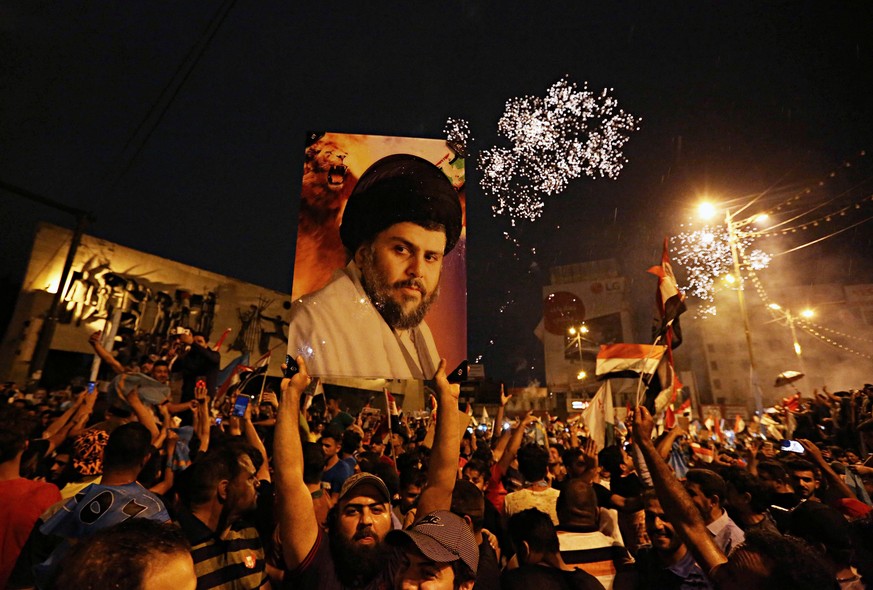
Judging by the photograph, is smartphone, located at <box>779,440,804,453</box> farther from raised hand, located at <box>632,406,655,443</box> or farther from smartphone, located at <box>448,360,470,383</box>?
smartphone, located at <box>448,360,470,383</box>

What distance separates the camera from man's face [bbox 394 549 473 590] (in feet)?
6.94

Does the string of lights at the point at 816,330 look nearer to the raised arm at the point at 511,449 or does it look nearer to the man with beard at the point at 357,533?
the raised arm at the point at 511,449

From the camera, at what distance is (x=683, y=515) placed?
2.75 meters

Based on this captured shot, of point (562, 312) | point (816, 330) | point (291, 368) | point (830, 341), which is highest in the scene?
point (562, 312)

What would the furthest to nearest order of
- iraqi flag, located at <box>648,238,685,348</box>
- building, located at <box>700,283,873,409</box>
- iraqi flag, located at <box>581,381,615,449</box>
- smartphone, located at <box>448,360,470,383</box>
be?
building, located at <box>700,283,873,409</box>, iraqi flag, located at <box>581,381,615,449</box>, iraqi flag, located at <box>648,238,685,348</box>, smartphone, located at <box>448,360,470,383</box>

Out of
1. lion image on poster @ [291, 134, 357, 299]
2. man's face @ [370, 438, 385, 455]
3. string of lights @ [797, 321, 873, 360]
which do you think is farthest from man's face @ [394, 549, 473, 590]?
string of lights @ [797, 321, 873, 360]

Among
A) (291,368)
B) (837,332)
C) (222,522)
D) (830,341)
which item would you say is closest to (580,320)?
(837,332)

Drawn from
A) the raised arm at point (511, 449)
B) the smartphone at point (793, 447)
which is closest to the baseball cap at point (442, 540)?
the raised arm at point (511, 449)

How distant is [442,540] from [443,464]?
3.22 ft

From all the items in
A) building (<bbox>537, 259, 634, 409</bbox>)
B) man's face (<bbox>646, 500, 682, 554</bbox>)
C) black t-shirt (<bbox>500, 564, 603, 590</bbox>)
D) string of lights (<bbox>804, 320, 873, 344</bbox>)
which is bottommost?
black t-shirt (<bbox>500, 564, 603, 590</bbox>)

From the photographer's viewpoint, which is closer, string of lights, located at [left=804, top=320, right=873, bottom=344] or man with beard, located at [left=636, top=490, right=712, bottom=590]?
man with beard, located at [left=636, top=490, right=712, bottom=590]

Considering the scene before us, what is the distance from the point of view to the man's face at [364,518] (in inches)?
108

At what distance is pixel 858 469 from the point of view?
18.5ft

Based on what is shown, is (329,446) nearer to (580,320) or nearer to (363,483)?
(363,483)
